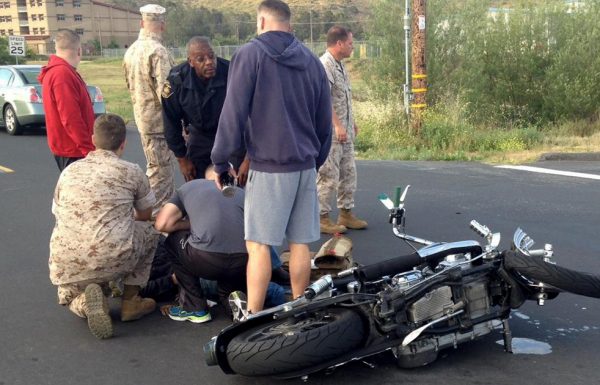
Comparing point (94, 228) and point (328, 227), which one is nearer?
point (94, 228)

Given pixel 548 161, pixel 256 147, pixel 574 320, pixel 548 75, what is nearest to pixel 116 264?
pixel 256 147

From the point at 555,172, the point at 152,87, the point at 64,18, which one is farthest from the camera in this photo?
the point at 64,18

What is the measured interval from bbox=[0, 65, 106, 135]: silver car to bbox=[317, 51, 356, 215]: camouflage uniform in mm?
9586

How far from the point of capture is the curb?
11945 mm

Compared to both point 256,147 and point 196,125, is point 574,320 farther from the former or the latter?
point 196,125

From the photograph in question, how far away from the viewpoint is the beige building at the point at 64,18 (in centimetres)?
9206

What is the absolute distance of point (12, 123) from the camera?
16188mm

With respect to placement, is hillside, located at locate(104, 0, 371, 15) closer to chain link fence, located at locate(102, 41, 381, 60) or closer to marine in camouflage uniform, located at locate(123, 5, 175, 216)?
chain link fence, located at locate(102, 41, 381, 60)

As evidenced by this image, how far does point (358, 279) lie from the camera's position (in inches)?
159

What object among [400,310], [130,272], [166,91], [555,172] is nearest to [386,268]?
[400,310]

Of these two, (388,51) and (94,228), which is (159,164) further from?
(388,51)


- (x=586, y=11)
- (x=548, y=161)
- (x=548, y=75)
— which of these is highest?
(x=586, y=11)

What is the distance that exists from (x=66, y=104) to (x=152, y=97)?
0.92 metres

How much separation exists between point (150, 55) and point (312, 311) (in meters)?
3.62
